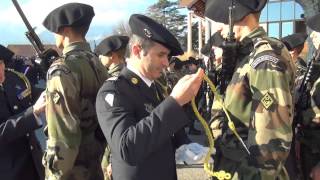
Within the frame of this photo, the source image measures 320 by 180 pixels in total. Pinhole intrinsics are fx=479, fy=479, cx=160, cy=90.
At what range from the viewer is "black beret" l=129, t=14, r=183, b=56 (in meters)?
2.64

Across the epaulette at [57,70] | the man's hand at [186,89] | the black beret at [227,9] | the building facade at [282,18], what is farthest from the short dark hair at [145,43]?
the building facade at [282,18]

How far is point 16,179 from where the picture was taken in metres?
3.87

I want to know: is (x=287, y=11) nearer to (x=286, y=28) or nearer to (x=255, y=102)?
(x=286, y=28)

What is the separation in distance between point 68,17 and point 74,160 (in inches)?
44.0

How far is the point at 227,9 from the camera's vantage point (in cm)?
285

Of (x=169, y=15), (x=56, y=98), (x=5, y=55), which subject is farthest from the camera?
(x=169, y=15)

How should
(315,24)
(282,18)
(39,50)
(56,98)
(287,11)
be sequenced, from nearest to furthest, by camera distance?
(56,98)
(315,24)
(39,50)
(287,11)
(282,18)

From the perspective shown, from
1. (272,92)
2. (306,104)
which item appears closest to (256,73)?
(272,92)

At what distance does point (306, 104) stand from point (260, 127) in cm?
137

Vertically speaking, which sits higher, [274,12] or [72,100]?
[72,100]

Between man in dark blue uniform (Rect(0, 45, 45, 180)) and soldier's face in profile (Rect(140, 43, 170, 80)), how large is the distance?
1.23m

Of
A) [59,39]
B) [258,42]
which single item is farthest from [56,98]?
[258,42]

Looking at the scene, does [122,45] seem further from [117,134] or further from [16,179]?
[117,134]

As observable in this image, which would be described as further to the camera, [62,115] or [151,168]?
[62,115]
